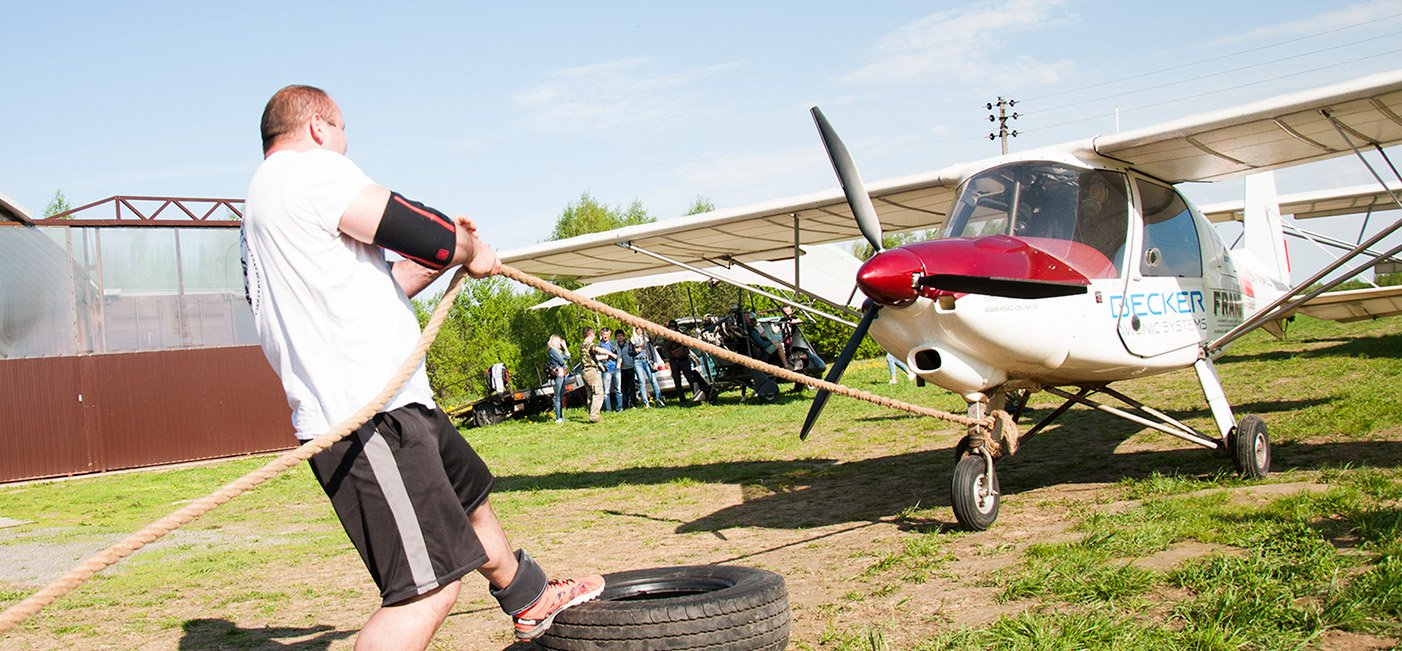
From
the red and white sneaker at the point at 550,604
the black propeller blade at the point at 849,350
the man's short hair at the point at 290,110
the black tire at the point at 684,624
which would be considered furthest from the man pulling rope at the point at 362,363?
the black propeller blade at the point at 849,350

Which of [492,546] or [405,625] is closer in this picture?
[405,625]

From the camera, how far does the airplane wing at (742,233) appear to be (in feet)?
29.7

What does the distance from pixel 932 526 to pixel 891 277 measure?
1804mm

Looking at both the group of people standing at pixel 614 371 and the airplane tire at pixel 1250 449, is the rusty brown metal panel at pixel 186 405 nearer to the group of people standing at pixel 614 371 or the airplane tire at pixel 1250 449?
the group of people standing at pixel 614 371

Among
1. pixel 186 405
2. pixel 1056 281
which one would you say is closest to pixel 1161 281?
pixel 1056 281

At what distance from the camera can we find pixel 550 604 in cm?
345

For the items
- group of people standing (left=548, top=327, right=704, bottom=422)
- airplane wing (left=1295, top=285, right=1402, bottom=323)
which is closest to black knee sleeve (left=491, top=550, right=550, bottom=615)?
airplane wing (left=1295, top=285, right=1402, bottom=323)

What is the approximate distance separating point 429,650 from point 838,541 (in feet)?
8.83

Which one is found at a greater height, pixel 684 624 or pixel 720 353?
pixel 720 353

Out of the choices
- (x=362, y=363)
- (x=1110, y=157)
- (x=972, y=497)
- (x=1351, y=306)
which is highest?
(x=1110, y=157)

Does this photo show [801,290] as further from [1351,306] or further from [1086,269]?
[1351,306]

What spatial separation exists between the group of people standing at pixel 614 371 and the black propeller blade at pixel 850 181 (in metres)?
12.8

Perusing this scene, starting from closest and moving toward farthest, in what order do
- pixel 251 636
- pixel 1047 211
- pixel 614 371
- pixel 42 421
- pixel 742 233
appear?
pixel 251 636, pixel 1047 211, pixel 742 233, pixel 42 421, pixel 614 371

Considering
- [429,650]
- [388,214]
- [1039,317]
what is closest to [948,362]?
[1039,317]
